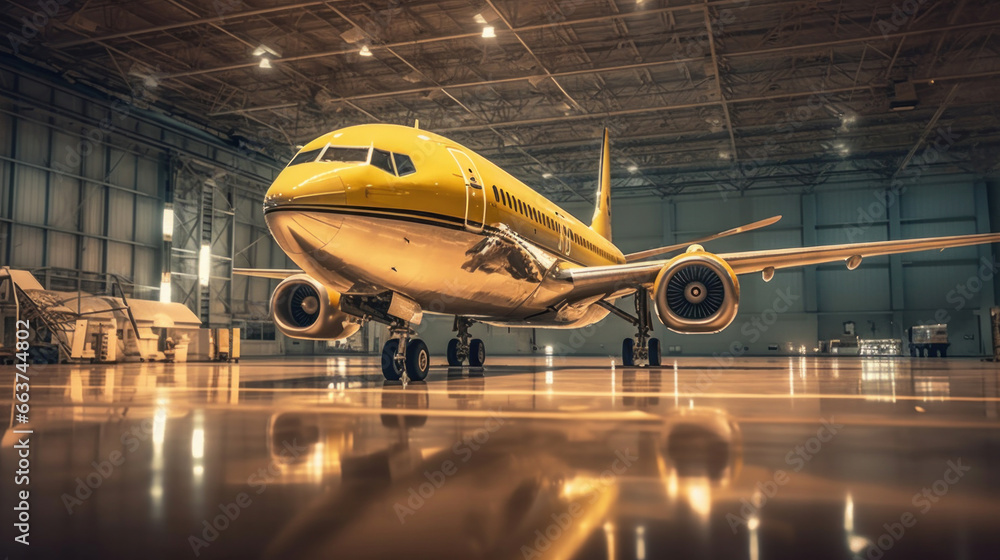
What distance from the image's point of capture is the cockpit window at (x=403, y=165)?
9227 millimetres

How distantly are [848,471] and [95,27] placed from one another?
88.9 ft

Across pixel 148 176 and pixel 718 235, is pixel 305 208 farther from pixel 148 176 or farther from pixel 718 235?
pixel 148 176

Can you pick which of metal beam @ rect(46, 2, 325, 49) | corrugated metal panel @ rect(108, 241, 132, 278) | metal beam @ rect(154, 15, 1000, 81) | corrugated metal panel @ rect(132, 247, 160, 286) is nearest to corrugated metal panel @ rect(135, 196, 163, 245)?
corrugated metal panel @ rect(132, 247, 160, 286)

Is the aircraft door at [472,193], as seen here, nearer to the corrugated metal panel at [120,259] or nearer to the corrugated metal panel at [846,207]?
the corrugated metal panel at [120,259]

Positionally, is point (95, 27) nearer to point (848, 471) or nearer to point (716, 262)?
point (716, 262)

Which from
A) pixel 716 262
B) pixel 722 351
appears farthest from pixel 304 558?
pixel 722 351

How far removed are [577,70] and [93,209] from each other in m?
20.7

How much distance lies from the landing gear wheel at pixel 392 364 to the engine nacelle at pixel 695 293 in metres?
4.68

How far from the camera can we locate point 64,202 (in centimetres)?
2786

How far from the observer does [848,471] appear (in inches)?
114

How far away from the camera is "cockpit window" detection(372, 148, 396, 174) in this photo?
903cm

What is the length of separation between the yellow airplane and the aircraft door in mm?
25

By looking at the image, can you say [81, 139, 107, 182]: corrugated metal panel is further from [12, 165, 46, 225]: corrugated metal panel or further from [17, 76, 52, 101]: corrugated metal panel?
[17, 76, 52, 101]: corrugated metal panel

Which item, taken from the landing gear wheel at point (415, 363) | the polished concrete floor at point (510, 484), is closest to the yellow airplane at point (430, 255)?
the landing gear wheel at point (415, 363)
